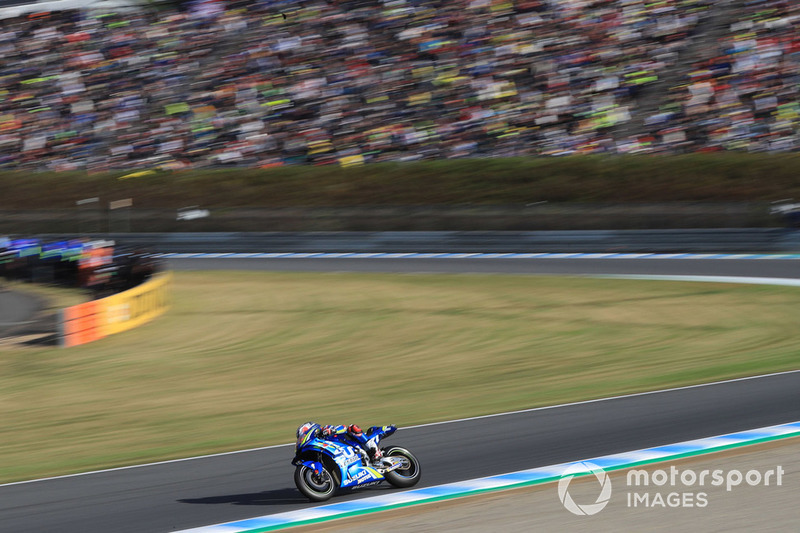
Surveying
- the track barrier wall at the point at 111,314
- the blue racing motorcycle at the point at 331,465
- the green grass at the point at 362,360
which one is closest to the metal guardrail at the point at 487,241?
the green grass at the point at 362,360

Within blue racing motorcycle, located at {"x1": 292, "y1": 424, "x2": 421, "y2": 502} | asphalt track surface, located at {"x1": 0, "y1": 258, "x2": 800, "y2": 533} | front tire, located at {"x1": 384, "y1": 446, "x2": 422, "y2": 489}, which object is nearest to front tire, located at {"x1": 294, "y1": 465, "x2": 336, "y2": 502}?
blue racing motorcycle, located at {"x1": 292, "y1": 424, "x2": 421, "y2": 502}

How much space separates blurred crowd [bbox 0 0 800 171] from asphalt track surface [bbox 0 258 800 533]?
1320 centimetres

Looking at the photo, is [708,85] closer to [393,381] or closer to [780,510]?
[393,381]

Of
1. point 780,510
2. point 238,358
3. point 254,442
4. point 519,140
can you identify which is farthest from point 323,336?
point 519,140

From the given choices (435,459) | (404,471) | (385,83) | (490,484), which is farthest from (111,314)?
(385,83)

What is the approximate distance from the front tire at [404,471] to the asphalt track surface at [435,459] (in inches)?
5.3

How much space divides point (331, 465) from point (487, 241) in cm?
1508

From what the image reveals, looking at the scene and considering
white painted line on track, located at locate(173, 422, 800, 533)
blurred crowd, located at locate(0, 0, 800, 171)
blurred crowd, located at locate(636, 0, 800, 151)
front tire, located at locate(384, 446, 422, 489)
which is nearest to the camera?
white painted line on track, located at locate(173, 422, 800, 533)

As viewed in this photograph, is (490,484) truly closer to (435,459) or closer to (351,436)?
(435,459)

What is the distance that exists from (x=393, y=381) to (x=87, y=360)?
13.4 feet

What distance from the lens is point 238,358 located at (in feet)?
38.1

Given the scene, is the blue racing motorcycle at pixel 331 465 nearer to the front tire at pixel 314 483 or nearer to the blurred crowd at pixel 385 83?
the front tire at pixel 314 483

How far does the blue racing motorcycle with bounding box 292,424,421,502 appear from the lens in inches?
224

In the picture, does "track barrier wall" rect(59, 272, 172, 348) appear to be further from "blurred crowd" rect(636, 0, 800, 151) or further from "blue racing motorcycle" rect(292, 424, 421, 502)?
"blurred crowd" rect(636, 0, 800, 151)
